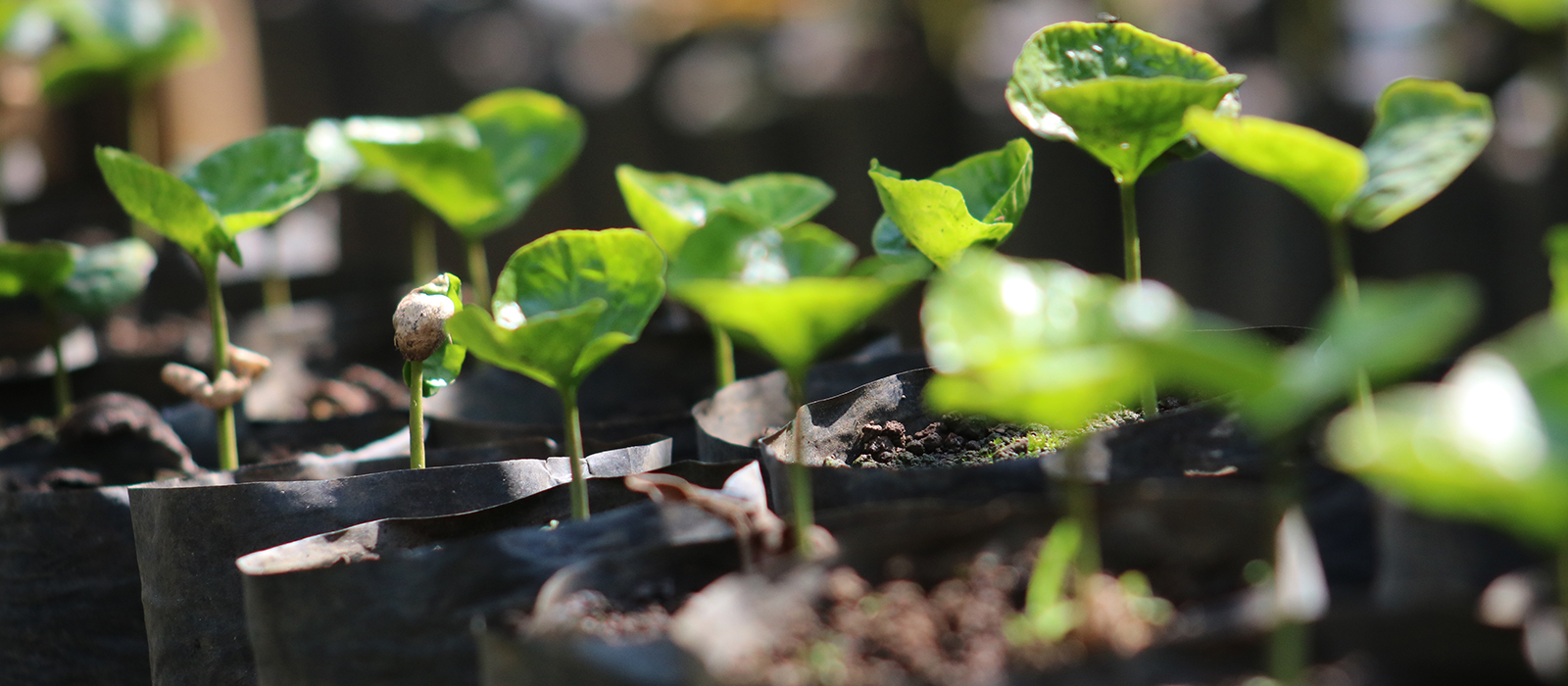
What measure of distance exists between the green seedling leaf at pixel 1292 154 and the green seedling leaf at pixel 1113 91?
0.08m

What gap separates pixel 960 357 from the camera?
0.35 meters

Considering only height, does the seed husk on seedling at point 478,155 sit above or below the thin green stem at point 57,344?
above

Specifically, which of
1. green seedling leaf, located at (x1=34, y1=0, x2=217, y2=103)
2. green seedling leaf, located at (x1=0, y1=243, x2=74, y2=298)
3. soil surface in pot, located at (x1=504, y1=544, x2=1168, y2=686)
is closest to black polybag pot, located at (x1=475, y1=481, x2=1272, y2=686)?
soil surface in pot, located at (x1=504, y1=544, x2=1168, y2=686)

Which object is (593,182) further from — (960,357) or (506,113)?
(960,357)

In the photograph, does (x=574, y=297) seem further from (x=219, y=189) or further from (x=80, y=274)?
(x=80, y=274)

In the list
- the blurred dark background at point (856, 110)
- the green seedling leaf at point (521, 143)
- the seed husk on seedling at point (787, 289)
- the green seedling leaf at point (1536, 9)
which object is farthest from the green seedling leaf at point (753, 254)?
the blurred dark background at point (856, 110)

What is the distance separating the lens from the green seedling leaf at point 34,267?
961 mm

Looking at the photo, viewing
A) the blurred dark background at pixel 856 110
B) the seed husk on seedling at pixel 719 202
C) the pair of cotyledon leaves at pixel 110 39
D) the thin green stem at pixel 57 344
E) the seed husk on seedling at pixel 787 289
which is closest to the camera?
the seed husk on seedling at pixel 787 289

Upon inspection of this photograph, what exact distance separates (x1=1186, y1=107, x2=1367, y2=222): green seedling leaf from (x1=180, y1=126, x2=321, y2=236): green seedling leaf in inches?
22.5

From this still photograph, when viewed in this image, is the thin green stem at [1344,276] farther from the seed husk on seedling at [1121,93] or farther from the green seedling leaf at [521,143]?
the green seedling leaf at [521,143]

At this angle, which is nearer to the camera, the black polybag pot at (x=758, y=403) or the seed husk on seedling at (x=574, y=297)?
the seed husk on seedling at (x=574, y=297)

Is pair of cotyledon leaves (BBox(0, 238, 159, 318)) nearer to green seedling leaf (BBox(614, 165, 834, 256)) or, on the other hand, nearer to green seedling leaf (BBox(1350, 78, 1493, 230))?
green seedling leaf (BBox(614, 165, 834, 256))

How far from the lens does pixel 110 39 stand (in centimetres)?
154

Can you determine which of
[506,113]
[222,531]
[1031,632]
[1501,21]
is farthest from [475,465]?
[1501,21]
